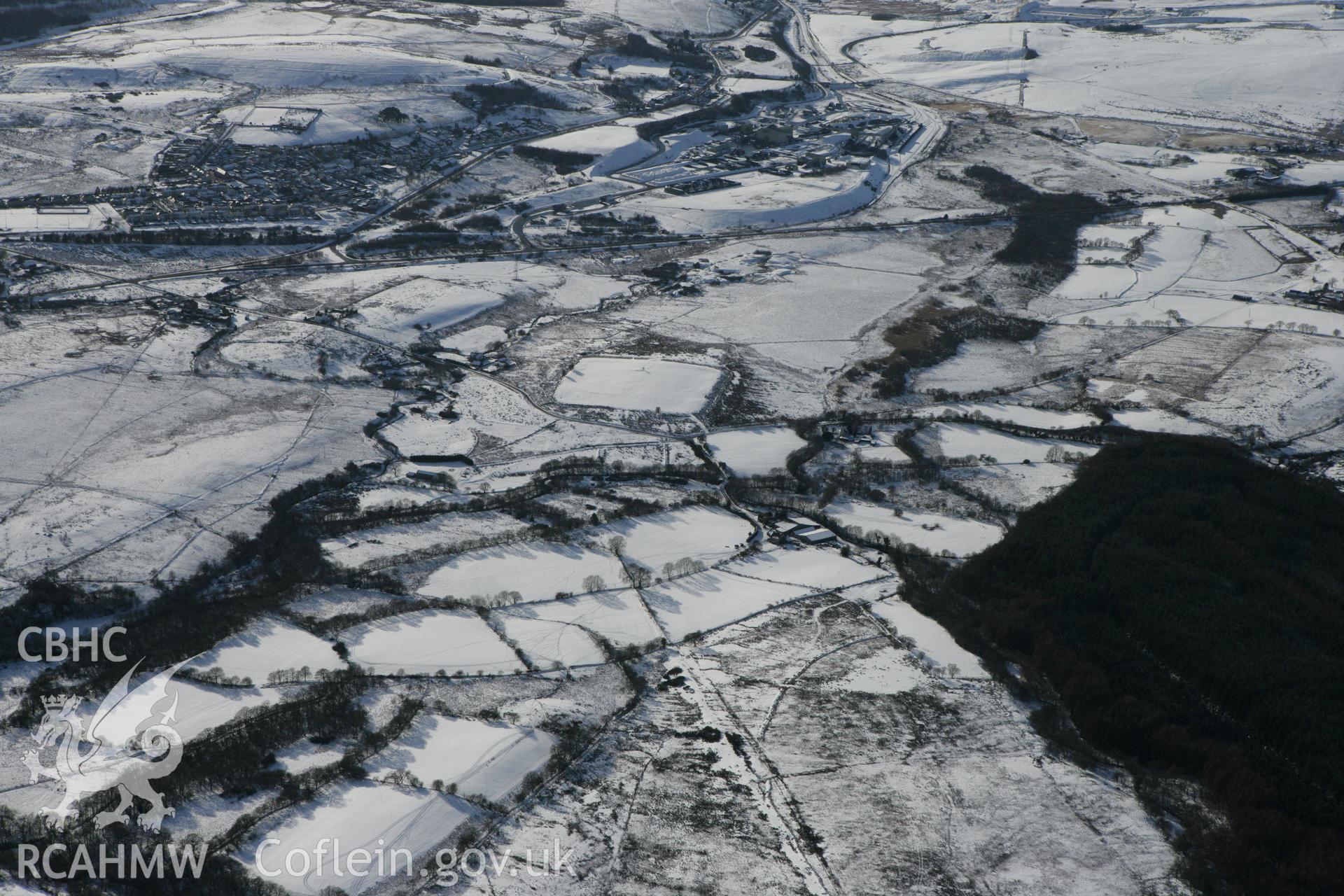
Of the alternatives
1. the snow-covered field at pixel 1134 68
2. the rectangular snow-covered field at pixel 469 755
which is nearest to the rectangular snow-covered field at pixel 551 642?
the rectangular snow-covered field at pixel 469 755

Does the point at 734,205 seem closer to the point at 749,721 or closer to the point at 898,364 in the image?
the point at 898,364

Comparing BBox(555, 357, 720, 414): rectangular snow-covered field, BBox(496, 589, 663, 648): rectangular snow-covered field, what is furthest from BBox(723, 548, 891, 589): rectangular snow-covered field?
BBox(555, 357, 720, 414): rectangular snow-covered field

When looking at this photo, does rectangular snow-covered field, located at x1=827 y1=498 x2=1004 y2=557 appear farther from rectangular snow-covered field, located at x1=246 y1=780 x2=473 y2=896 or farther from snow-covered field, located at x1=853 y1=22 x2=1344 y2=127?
snow-covered field, located at x1=853 y1=22 x2=1344 y2=127

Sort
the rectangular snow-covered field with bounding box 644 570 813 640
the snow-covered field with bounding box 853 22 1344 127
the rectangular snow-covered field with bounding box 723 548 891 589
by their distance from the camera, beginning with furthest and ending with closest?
1. the snow-covered field with bounding box 853 22 1344 127
2. the rectangular snow-covered field with bounding box 723 548 891 589
3. the rectangular snow-covered field with bounding box 644 570 813 640

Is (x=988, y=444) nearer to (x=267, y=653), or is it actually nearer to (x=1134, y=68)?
(x=267, y=653)

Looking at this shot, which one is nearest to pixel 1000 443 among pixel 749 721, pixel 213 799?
pixel 749 721

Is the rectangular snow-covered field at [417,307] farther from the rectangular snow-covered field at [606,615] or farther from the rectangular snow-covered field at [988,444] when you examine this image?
the rectangular snow-covered field at [988,444]
